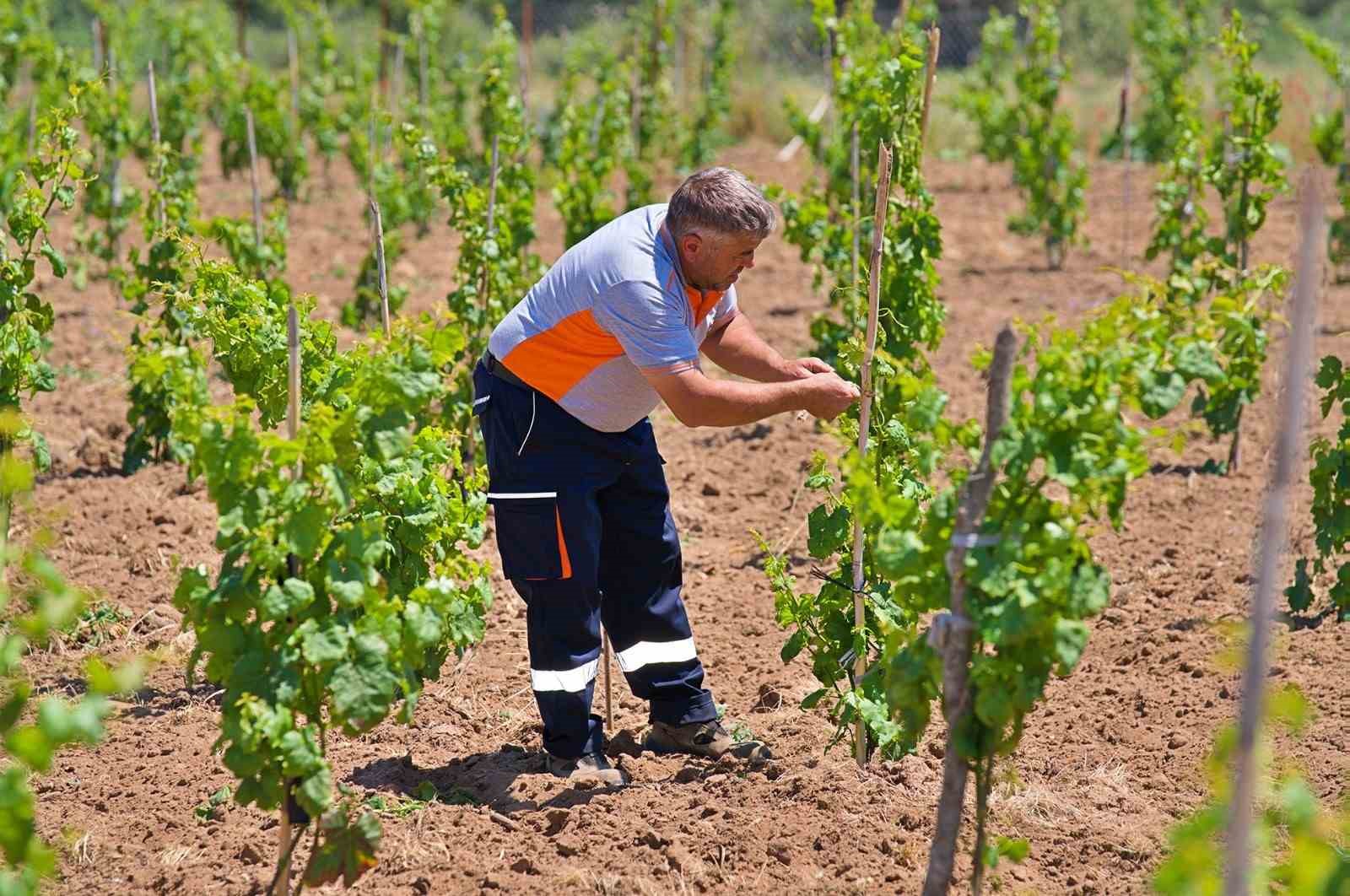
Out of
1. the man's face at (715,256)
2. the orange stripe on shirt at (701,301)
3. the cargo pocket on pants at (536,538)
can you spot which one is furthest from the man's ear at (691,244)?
the cargo pocket on pants at (536,538)

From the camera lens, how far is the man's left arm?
4004 mm

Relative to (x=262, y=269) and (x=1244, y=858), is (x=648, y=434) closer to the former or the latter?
(x=1244, y=858)

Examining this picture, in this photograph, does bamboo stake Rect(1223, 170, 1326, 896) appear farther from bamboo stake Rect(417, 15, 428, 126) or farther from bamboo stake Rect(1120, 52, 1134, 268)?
bamboo stake Rect(417, 15, 428, 126)

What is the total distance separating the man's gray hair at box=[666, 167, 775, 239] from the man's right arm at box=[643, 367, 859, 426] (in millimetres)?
360

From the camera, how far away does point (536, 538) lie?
3.76 meters

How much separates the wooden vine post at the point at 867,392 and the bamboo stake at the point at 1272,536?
4.94 ft

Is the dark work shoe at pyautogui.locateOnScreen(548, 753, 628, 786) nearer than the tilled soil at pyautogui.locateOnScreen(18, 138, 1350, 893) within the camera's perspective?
No

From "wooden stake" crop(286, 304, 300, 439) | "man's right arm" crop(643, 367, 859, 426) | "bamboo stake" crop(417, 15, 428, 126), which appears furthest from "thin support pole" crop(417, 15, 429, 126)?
"wooden stake" crop(286, 304, 300, 439)

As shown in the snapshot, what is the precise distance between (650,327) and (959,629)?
1.19 metres

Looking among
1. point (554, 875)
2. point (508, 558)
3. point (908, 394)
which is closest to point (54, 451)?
point (508, 558)

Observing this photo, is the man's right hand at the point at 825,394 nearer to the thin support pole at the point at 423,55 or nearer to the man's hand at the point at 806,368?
the man's hand at the point at 806,368

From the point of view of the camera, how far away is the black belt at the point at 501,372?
3.86m

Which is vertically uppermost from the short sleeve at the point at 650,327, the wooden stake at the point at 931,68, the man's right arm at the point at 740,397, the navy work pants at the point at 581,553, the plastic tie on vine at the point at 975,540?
the wooden stake at the point at 931,68

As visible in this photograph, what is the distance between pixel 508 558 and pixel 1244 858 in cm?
222
